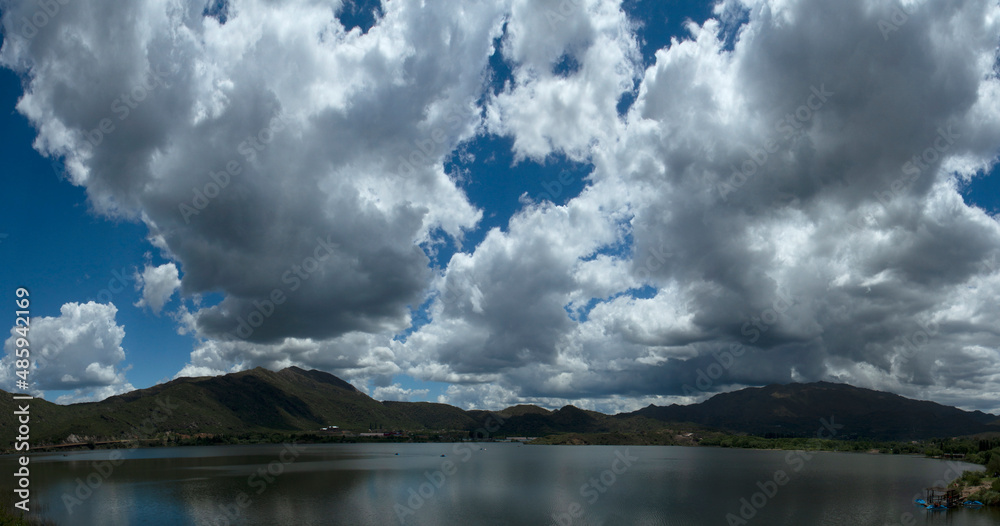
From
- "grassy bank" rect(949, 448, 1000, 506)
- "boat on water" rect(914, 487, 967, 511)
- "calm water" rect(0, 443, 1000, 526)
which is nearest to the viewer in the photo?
"calm water" rect(0, 443, 1000, 526)

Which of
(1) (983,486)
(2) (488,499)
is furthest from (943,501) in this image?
(2) (488,499)

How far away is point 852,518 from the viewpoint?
71.7 m

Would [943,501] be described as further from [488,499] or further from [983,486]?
[488,499]

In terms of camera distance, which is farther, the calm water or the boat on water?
the boat on water

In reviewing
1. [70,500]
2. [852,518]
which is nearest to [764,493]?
[852,518]

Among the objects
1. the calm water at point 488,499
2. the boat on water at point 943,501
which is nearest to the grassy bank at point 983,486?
the boat on water at point 943,501

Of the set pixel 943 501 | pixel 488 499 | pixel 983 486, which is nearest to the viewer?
pixel 943 501

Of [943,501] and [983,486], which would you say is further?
[983,486]

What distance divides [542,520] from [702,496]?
123 ft

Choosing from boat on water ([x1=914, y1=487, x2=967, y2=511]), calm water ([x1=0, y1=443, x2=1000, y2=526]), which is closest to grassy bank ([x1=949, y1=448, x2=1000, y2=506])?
boat on water ([x1=914, y1=487, x2=967, y2=511])

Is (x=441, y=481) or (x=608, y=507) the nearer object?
(x=608, y=507)

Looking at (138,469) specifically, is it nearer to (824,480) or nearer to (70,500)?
(70,500)

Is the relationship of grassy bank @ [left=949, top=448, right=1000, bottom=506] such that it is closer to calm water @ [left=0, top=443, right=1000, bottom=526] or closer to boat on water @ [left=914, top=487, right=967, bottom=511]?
boat on water @ [left=914, top=487, right=967, bottom=511]

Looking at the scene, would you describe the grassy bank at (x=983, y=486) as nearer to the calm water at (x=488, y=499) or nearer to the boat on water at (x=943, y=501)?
the boat on water at (x=943, y=501)
